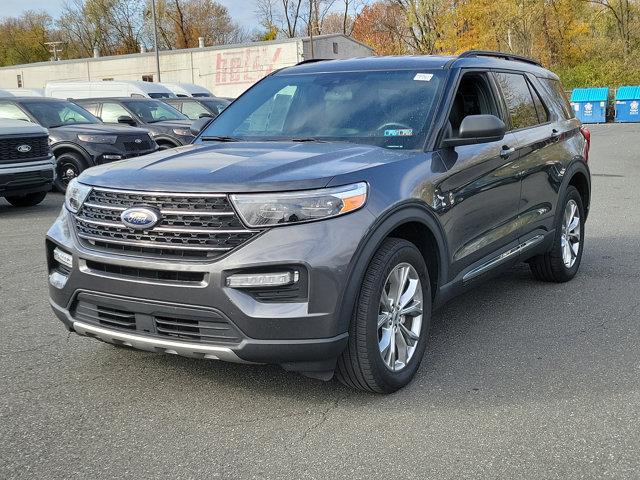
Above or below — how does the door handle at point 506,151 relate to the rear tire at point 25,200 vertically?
above

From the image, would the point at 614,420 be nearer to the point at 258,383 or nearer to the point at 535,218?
the point at 258,383

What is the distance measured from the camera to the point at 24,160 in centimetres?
1081

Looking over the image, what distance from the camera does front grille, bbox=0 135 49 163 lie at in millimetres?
10586

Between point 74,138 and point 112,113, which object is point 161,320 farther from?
point 112,113

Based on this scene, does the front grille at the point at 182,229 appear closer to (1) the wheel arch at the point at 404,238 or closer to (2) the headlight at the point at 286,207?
(2) the headlight at the point at 286,207

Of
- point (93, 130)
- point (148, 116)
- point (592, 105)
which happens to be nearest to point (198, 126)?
point (93, 130)

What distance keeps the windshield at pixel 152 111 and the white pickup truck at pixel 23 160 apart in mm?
5251

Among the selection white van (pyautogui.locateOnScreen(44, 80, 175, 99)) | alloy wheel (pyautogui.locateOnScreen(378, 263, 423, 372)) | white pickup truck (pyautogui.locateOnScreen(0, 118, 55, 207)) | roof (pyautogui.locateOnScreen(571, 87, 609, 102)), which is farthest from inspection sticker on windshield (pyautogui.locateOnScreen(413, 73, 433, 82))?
roof (pyautogui.locateOnScreen(571, 87, 609, 102))

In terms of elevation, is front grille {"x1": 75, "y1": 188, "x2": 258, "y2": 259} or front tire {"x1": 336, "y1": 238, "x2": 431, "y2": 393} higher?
front grille {"x1": 75, "y1": 188, "x2": 258, "y2": 259}

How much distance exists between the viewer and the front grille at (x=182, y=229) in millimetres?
3373

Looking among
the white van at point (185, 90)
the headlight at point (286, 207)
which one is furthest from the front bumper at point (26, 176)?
the white van at point (185, 90)

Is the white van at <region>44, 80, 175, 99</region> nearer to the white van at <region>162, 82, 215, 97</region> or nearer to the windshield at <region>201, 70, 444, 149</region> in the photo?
the white van at <region>162, 82, 215, 97</region>

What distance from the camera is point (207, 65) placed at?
47812 millimetres

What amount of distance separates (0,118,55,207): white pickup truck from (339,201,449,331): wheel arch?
8.12 metres
